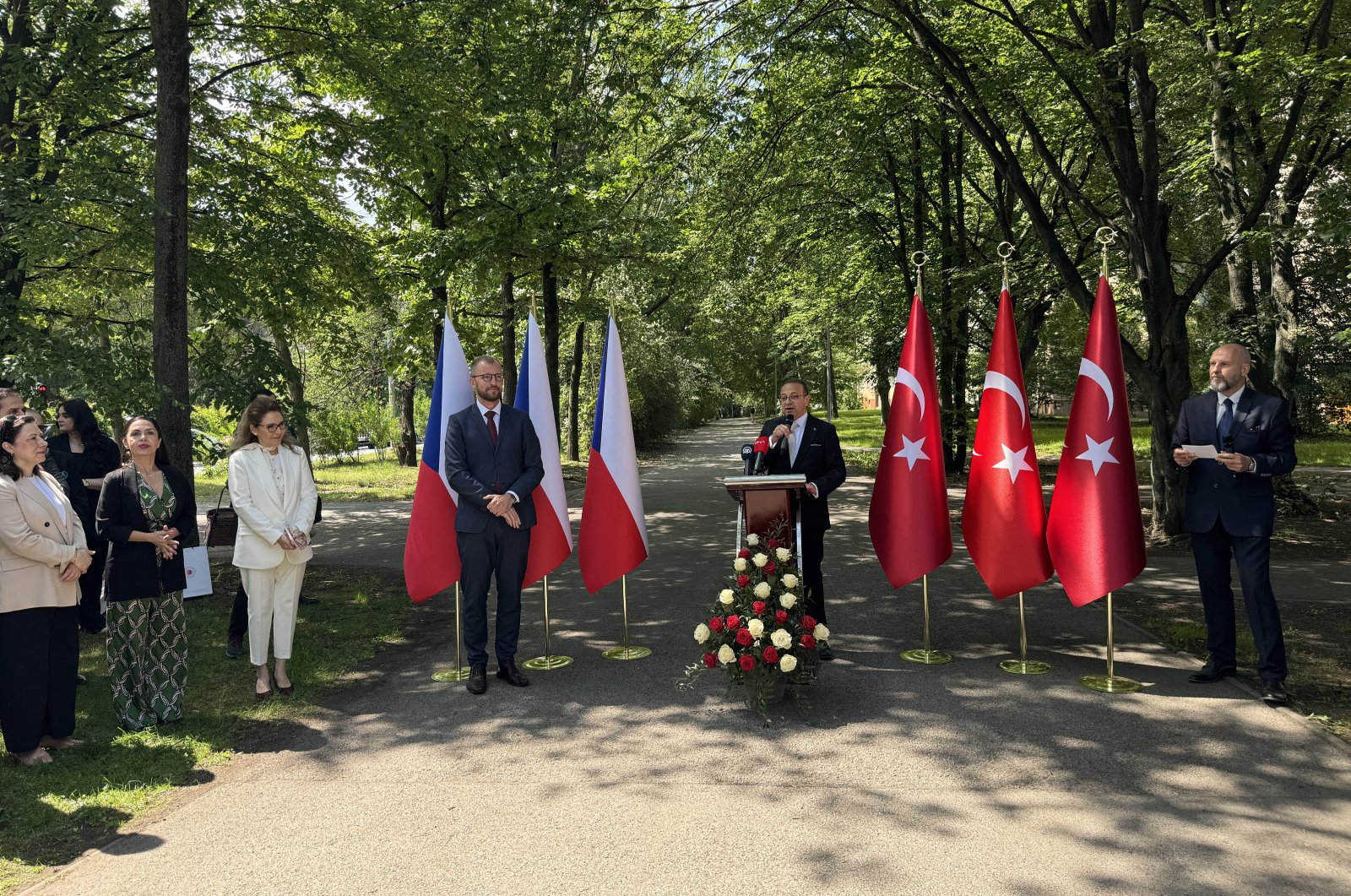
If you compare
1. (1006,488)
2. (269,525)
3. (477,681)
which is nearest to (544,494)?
(477,681)

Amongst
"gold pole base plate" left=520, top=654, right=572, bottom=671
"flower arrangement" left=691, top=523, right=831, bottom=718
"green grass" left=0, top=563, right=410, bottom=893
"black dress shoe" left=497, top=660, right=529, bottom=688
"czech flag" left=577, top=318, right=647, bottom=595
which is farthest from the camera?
"czech flag" left=577, top=318, right=647, bottom=595

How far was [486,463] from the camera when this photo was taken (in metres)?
6.29

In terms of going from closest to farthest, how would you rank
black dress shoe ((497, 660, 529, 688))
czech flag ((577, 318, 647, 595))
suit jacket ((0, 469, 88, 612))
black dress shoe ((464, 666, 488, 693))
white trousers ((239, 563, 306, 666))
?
1. suit jacket ((0, 469, 88, 612))
2. white trousers ((239, 563, 306, 666))
3. black dress shoe ((464, 666, 488, 693))
4. black dress shoe ((497, 660, 529, 688))
5. czech flag ((577, 318, 647, 595))

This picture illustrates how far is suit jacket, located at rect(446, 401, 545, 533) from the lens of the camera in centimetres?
618

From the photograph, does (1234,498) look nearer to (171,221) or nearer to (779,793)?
(779,793)

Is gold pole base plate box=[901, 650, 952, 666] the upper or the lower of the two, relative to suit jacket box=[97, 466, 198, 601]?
lower

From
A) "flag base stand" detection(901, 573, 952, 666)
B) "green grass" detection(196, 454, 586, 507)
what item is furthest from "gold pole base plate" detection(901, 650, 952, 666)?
"green grass" detection(196, 454, 586, 507)

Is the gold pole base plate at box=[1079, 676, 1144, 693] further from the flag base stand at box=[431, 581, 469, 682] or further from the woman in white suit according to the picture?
the woman in white suit

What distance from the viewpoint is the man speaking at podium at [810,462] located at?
6.53 meters

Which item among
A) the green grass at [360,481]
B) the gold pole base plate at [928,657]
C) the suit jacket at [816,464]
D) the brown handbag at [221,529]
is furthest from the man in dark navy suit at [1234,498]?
the green grass at [360,481]

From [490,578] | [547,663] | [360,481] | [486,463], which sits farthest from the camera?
[360,481]

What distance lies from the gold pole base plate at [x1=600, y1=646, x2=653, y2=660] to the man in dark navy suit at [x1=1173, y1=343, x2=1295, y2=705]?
12.7 feet

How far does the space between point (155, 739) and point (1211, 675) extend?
6751 millimetres

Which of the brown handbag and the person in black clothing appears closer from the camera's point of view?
the person in black clothing
